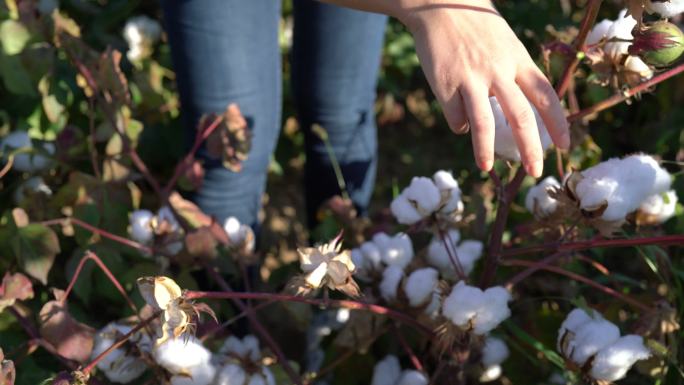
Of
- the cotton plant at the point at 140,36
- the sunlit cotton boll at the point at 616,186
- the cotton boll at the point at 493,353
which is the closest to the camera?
the sunlit cotton boll at the point at 616,186

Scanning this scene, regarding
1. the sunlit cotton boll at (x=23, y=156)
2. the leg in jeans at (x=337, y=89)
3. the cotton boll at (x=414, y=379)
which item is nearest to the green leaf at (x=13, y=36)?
the sunlit cotton boll at (x=23, y=156)

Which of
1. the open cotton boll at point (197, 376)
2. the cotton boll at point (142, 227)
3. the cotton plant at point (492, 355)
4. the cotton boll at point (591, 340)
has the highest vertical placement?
the cotton boll at point (591, 340)

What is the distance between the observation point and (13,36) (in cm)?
122

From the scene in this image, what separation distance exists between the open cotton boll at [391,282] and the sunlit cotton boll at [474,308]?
0.52ft

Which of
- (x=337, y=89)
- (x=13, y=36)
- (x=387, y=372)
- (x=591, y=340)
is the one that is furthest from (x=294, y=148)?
(x=591, y=340)

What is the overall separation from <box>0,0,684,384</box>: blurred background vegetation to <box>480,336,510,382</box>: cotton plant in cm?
3

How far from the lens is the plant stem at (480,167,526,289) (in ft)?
2.81

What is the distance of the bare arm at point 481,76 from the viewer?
0.67m

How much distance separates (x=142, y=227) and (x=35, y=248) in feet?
0.42

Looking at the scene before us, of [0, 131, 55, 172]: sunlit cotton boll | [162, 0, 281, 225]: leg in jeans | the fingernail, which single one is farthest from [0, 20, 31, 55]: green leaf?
the fingernail

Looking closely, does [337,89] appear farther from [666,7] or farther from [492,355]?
[666,7]

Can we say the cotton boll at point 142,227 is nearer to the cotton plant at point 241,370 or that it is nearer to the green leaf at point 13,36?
the cotton plant at point 241,370

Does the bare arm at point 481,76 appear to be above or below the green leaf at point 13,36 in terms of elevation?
above

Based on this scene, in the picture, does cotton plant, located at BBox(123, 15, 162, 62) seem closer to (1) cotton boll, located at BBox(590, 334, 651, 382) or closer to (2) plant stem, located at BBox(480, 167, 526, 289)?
(2) plant stem, located at BBox(480, 167, 526, 289)
